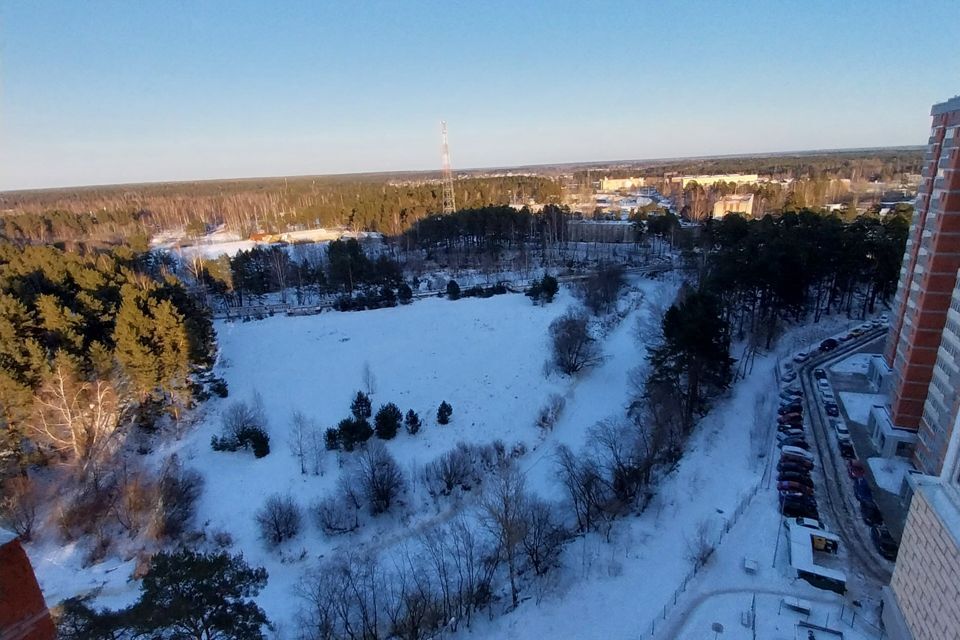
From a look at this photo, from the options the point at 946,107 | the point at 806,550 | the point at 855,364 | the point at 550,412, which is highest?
the point at 946,107

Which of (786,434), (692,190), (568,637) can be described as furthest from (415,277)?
(692,190)

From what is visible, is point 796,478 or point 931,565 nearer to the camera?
point 931,565

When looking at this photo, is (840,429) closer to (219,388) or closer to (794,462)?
(794,462)

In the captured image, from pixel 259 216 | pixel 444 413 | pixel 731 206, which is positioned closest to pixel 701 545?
pixel 444 413

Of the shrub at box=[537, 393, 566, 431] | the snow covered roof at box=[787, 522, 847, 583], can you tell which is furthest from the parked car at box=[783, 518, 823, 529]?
the shrub at box=[537, 393, 566, 431]

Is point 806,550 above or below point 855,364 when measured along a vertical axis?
above

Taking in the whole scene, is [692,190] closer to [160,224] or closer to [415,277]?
[415,277]

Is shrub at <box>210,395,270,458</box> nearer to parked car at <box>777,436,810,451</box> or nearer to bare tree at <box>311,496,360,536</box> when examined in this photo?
bare tree at <box>311,496,360,536</box>
